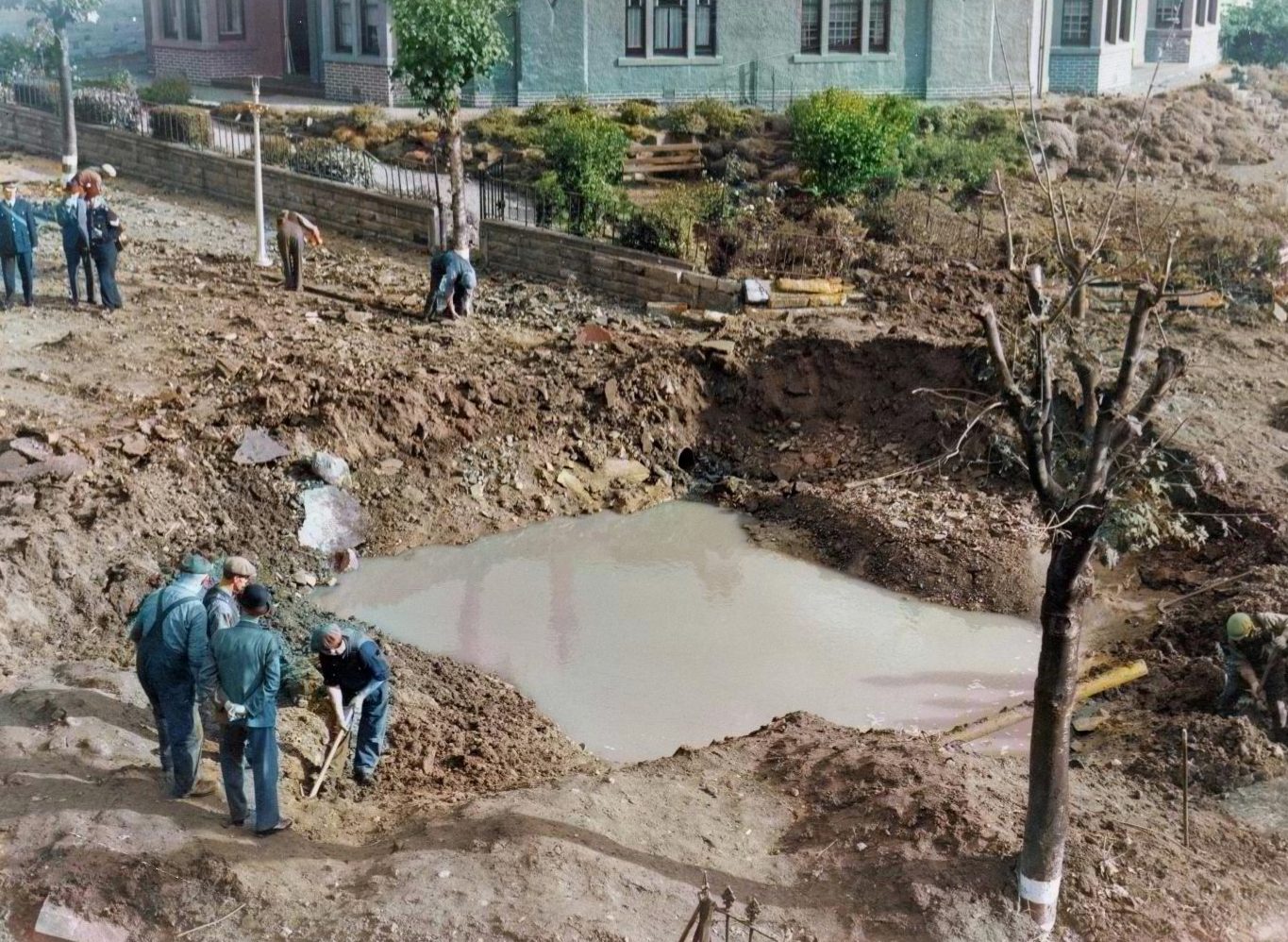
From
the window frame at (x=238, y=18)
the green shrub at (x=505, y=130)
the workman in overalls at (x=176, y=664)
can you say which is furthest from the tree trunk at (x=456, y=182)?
the window frame at (x=238, y=18)

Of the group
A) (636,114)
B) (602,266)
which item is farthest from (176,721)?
(636,114)

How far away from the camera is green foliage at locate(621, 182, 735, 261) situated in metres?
20.8

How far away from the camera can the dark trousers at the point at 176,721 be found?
934 cm

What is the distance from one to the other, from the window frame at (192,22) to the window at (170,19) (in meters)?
0.28

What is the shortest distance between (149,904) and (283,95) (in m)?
27.9

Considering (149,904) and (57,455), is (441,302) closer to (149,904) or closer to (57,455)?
(57,455)

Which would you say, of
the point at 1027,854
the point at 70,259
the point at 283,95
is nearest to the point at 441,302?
the point at 70,259

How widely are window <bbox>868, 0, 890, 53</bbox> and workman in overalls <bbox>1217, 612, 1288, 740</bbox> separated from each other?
76.1ft

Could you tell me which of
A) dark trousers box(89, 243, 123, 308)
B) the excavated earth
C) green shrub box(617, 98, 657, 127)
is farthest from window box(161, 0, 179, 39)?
dark trousers box(89, 243, 123, 308)

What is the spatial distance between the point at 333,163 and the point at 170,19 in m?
15.2

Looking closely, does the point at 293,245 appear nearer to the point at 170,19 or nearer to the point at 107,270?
the point at 107,270

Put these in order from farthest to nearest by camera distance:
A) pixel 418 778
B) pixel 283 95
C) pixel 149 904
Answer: pixel 283 95 < pixel 418 778 < pixel 149 904

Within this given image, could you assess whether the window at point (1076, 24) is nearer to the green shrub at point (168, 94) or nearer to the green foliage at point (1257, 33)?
the green foliage at point (1257, 33)

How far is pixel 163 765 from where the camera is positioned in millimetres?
9727
